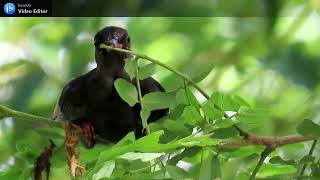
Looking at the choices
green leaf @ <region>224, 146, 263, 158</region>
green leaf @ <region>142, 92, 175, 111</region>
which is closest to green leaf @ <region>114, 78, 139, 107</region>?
green leaf @ <region>142, 92, 175, 111</region>

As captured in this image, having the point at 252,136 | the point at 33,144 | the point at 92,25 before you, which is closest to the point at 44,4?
the point at 92,25

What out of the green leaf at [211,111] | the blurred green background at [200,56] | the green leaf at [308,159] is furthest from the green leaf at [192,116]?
the blurred green background at [200,56]

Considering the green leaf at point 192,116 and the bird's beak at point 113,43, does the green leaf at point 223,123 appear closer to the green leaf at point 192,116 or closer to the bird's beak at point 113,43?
the green leaf at point 192,116

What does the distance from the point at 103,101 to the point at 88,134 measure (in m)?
0.05

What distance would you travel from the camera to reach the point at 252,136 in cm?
57

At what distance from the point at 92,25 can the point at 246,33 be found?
20cm

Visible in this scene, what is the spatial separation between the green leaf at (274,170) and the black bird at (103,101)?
0.15m

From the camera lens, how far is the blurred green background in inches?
30.0

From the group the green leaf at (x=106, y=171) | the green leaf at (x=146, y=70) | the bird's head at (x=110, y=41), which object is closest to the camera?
the green leaf at (x=106, y=171)

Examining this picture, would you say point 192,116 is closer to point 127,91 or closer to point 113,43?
point 127,91

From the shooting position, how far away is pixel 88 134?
0.66m

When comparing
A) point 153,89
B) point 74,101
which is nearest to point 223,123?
point 153,89

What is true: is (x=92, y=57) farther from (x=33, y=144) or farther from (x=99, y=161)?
(x=99, y=161)

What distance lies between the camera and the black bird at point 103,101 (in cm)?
67
